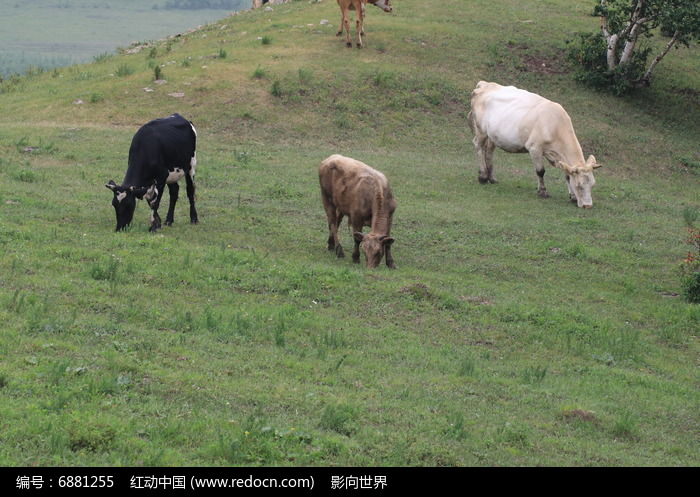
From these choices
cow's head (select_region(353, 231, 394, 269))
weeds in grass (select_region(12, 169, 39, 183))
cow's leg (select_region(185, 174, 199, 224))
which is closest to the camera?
cow's head (select_region(353, 231, 394, 269))

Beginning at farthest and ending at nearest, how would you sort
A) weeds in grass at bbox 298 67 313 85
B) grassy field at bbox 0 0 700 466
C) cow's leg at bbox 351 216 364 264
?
1. weeds in grass at bbox 298 67 313 85
2. cow's leg at bbox 351 216 364 264
3. grassy field at bbox 0 0 700 466

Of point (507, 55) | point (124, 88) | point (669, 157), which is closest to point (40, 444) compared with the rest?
point (124, 88)

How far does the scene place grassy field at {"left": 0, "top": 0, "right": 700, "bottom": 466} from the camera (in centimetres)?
815

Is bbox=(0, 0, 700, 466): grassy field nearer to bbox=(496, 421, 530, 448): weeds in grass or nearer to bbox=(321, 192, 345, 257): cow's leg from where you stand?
bbox=(496, 421, 530, 448): weeds in grass

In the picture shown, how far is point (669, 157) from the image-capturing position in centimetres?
2766

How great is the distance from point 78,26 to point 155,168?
464 ft

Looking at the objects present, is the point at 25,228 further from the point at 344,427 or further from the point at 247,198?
the point at 344,427

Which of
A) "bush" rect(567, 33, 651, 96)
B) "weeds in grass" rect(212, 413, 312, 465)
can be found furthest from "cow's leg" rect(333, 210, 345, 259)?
"bush" rect(567, 33, 651, 96)

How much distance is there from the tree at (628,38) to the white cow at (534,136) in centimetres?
866

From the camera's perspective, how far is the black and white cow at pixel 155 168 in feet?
50.0

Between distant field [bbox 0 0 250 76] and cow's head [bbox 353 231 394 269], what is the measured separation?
96970 mm

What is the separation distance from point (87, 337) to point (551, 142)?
47.0 feet

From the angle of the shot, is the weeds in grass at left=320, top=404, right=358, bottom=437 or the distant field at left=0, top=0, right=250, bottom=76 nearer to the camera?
the weeds in grass at left=320, top=404, right=358, bottom=437

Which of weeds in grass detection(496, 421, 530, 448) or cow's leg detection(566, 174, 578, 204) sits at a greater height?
weeds in grass detection(496, 421, 530, 448)
